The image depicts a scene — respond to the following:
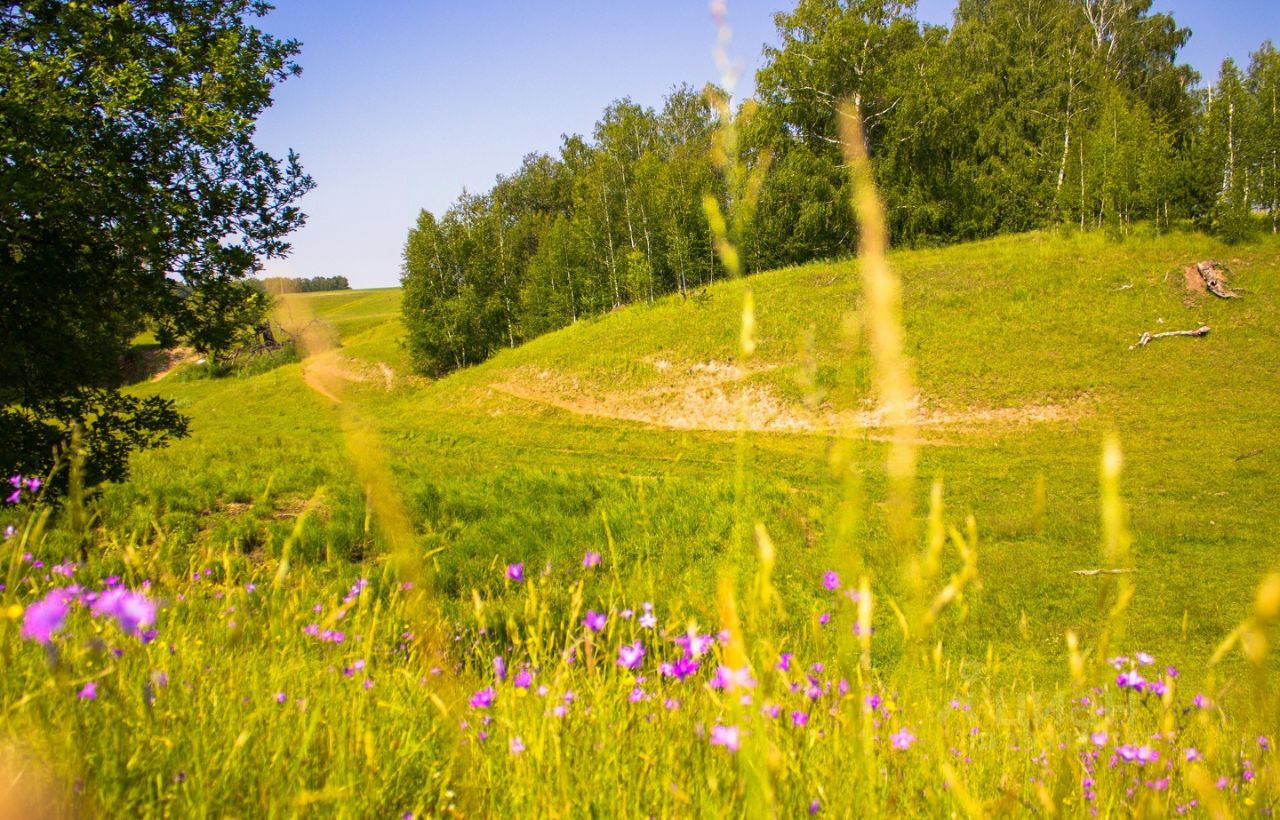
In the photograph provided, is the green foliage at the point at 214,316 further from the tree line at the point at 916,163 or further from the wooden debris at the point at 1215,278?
the wooden debris at the point at 1215,278

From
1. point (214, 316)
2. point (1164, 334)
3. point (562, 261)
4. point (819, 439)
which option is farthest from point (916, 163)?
point (214, 316)

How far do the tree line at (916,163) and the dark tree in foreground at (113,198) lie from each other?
24.9 m

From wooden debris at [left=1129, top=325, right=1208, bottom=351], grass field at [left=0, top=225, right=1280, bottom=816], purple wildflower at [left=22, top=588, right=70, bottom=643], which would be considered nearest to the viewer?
purple wildflower at [left=22, top=588, right=70, bottom=643]

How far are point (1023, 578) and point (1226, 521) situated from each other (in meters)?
5.34

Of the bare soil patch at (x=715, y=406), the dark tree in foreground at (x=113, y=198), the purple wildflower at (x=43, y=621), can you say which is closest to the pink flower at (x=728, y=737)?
the purple wildflower at (x=43, y=621)

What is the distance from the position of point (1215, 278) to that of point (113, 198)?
1292 inches

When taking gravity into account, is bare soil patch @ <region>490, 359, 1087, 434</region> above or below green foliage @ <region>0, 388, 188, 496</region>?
below

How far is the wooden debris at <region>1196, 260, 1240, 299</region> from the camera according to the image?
83.4ft

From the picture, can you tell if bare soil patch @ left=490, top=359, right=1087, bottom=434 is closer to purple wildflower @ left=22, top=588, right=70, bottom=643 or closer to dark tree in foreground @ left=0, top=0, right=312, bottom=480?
dark tree in foreground @ left=0, top=0, right=312, bottom=480

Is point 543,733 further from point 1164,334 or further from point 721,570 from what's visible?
point 1164,334

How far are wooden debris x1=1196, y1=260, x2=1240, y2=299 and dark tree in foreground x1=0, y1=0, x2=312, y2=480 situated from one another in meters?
30.3

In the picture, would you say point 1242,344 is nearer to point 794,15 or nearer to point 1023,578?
point 1023,578

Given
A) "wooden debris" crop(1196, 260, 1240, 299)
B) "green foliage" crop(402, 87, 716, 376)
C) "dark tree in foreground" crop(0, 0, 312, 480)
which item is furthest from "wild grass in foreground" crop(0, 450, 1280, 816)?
"green foliage" crop(402, 87, 716, 376)

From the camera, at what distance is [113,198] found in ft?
25.0
